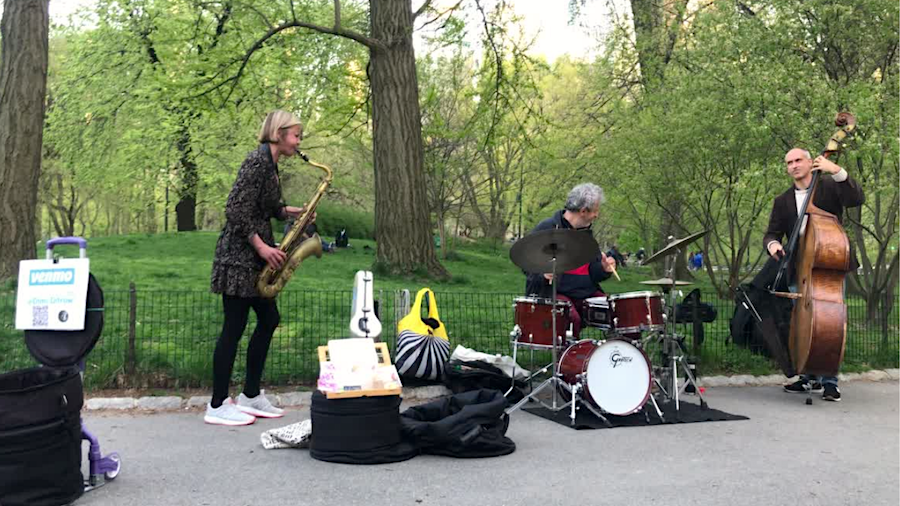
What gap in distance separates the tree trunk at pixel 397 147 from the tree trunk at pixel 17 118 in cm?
488

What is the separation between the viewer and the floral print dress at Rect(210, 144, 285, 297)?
5742 millimetres

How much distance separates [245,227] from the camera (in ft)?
18.8

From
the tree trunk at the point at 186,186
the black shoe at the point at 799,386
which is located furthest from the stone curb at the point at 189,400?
the tree trunk at the point at 186,186

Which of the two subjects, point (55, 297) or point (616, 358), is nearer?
point (55, 297)

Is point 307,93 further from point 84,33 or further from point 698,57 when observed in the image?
point 698,57

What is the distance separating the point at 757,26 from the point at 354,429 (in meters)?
8.62

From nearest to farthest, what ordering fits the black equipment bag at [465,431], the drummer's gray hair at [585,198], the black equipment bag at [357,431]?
the black equipment bag at [357,431]
the black equipment bag at [465,431]
the drummer's gray hair at [585,198]

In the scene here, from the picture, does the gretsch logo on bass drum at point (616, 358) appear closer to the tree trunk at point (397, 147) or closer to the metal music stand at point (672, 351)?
the metal music stand at point (672, 351)

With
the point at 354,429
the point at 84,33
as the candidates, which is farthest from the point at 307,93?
the point at 354,429

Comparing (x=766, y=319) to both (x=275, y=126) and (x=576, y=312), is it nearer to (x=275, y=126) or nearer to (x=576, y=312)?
(x=576, y=312)

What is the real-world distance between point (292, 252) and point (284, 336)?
1986mm

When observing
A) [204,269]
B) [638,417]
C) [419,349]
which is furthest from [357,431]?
[204,269]

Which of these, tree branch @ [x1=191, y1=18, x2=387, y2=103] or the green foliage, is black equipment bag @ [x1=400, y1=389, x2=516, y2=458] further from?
the green foliage

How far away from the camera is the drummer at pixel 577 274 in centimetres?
688
